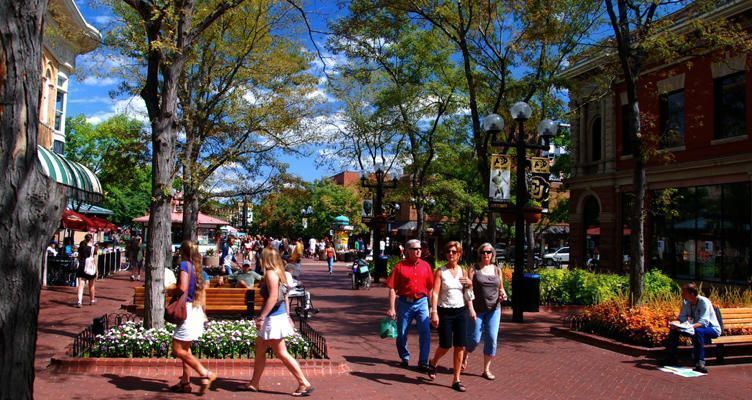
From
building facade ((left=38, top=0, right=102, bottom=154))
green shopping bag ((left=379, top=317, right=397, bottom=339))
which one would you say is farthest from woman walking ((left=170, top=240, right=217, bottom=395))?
building facade ((left=38, top=0, right=102, bottom=154))

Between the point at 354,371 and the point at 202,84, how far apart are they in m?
11.4

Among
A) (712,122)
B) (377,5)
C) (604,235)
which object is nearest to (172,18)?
(377,5)

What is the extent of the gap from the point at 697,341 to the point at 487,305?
10.3 feet

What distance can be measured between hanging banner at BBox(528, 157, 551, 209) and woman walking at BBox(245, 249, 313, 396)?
27.8 feet

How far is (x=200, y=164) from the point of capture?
664 inches

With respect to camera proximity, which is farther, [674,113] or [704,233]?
[674,113]

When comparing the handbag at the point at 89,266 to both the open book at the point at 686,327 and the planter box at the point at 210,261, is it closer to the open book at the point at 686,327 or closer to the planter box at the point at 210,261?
the planter box at the point at 210,261

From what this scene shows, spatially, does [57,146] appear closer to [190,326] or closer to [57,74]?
[57,74]

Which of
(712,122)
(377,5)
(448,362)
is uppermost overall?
(377,5)

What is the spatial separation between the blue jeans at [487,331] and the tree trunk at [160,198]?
14.5 ft

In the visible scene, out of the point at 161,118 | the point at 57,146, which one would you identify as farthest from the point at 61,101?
the point at 161,118

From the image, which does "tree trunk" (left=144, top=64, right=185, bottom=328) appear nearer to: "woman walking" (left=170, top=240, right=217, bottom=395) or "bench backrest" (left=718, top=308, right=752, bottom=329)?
"woman walking" (left=170, top=240, right=217, bottom=395)

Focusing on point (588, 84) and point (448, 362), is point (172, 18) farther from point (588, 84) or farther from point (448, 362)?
point (588, 84)

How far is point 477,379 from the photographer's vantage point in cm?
790
